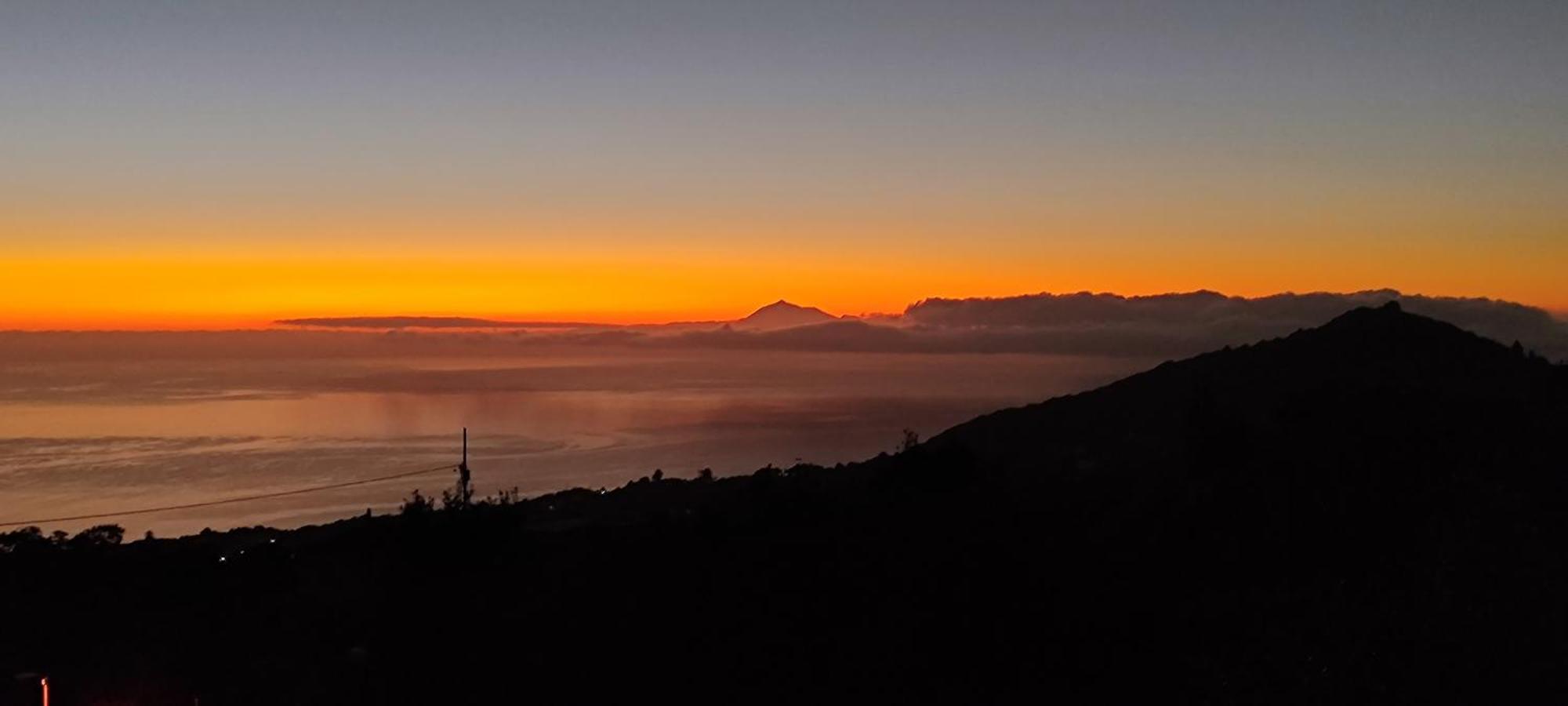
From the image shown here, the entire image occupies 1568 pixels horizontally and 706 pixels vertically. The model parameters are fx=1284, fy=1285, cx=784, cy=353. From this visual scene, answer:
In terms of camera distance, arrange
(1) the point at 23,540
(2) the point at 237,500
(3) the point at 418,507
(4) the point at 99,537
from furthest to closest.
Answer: (2) the point at 237,500, (4) the point at 99,537, (1) the point at 23,540, (3) the point at 418,507

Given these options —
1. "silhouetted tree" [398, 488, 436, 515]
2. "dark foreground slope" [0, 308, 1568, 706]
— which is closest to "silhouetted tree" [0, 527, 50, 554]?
"dark foreground slope" [0, 308, 1568, 706]

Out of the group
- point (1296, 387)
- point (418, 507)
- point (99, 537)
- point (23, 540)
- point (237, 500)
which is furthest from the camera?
point (237, 500)

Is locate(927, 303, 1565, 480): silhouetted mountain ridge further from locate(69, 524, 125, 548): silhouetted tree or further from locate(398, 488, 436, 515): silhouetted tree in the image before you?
locate(69, 524, 125, 548): silhouetted tree

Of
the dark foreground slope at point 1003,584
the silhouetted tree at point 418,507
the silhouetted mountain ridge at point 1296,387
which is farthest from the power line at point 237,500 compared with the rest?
the silhouetted mountain ridge at point 1296,387

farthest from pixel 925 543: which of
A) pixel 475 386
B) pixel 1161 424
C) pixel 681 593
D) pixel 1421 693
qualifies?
pixel 475 386

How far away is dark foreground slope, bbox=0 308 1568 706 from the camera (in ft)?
56.3

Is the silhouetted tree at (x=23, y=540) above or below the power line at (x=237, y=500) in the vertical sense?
above

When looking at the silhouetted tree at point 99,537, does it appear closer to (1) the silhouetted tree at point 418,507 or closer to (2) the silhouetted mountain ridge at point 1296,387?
(1) the silhouetted tree at point 418,507

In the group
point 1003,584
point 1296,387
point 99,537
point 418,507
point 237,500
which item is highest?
point 1296,387

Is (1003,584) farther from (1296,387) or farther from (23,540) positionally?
(23,540)

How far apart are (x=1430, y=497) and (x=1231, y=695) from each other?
6.18 meters

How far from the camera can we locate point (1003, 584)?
19.0 m

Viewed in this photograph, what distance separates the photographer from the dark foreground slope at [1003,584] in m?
17.2

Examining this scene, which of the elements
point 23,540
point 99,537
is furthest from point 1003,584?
point 23,540
